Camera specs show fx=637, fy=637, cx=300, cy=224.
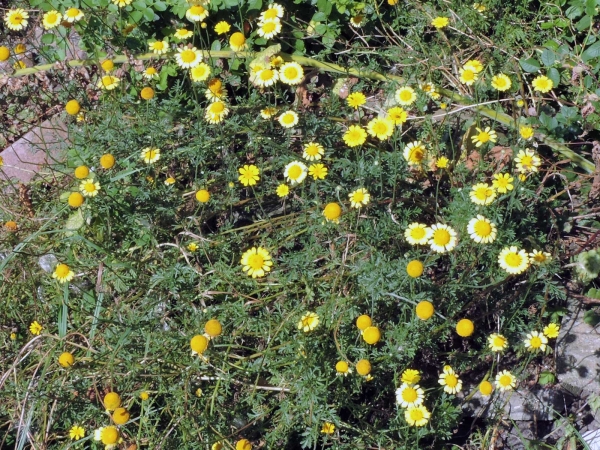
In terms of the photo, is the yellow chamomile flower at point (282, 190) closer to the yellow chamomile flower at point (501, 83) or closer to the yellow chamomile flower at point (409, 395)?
the yellow chamomile flower at point (409, 395)

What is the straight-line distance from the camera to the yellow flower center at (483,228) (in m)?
2.73

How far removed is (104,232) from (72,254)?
0.21m

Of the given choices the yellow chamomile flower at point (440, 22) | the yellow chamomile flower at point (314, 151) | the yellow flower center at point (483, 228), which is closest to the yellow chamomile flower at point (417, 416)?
the yellow flower center at point (483, 228)

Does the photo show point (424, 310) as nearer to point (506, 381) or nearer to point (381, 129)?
point (506, 381)

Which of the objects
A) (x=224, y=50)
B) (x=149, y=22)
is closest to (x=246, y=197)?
(x=224, y=50)

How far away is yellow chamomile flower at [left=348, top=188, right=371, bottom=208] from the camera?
2.89 metres

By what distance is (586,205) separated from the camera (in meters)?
3.37

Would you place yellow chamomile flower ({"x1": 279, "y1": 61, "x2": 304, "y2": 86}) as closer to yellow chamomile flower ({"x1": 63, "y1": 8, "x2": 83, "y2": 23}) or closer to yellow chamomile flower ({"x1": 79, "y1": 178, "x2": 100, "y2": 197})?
yellow chamomile flower ({"x1": 79, "y1": 178, "x2": 100, "y2": 197})

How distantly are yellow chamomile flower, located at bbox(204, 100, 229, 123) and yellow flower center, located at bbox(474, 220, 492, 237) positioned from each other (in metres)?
1.42

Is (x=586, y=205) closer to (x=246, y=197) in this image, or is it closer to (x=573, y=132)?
(x=573, y=132)

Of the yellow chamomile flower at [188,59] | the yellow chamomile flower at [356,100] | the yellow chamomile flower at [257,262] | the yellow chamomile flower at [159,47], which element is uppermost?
the yellow chamomile flower at [188,59]

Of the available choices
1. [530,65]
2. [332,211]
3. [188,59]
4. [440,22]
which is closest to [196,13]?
[188,59]

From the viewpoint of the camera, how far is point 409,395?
2.70m

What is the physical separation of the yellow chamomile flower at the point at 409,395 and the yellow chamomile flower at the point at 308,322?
1.49ft
